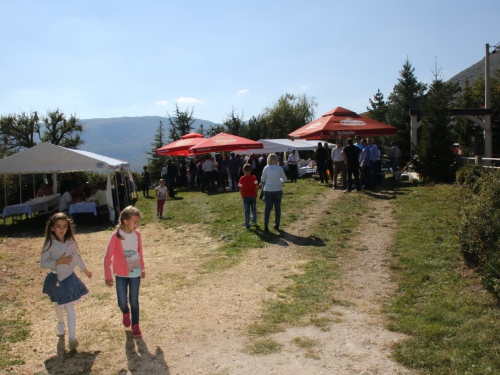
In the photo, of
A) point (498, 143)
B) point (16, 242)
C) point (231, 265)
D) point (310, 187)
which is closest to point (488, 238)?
point (231, 265)

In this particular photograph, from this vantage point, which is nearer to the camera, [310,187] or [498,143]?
[310,187]

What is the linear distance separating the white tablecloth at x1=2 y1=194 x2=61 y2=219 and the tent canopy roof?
1.14 meters

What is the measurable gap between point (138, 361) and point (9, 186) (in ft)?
68.2

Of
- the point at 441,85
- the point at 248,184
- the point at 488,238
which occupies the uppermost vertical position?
the point at 441,85

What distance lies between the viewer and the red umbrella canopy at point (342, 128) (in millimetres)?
15758

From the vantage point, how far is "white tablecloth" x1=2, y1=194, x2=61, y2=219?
15.9 m

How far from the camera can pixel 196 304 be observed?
22.0ft

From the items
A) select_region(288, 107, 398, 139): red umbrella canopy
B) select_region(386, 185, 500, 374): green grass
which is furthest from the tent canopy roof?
select_region(386, 185, 500, 374): green grass

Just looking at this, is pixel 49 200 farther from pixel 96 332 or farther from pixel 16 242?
pixel 96 332

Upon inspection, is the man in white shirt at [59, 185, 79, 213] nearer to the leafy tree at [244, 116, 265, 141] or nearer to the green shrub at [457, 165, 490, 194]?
the green shrub at [457, 165, 490, 194]

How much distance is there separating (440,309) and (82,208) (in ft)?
40.0

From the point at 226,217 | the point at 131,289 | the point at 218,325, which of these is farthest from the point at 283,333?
the point at 226,217

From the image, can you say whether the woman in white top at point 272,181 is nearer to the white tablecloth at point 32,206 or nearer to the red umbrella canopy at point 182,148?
the white tablecloth at point 32,206

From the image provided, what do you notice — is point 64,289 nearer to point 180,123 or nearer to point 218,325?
point 218,325
